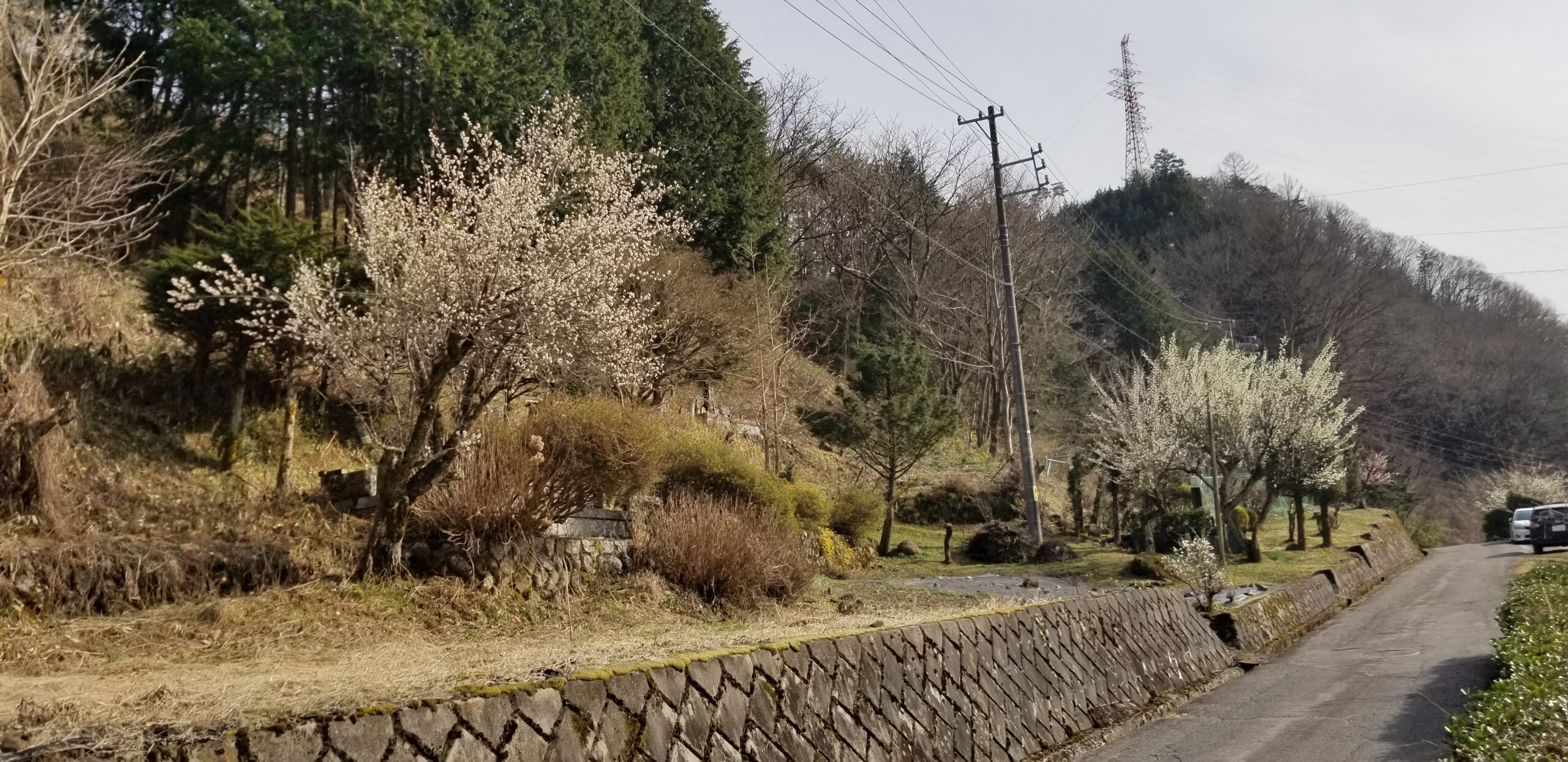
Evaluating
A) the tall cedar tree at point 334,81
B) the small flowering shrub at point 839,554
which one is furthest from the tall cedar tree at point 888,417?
the tall cedar tree at point 334,81

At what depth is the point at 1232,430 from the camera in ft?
100

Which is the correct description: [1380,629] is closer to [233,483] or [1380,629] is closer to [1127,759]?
[1127,759]

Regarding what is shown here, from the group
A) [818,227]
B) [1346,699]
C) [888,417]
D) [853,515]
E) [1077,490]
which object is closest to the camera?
[1346,699]

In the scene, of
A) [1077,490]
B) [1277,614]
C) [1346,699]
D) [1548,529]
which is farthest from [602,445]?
[1548,529]

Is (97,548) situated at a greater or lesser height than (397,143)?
lesser

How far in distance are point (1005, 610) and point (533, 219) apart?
7.46 m

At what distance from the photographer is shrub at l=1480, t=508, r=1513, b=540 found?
51.6m

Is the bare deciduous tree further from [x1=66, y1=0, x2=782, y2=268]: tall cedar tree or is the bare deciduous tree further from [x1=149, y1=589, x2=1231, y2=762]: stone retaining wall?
[x1=149, y1=589, x2=1231, y2=762]: stone retaining wall

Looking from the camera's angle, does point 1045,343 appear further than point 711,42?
Yes

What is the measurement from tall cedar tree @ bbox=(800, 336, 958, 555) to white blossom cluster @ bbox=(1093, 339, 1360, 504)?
7.31 m

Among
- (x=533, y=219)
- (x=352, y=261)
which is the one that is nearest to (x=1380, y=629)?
(x=533, y=219)

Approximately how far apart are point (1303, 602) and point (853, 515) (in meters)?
9.22

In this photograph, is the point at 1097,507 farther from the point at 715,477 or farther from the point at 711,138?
the point at 715,477

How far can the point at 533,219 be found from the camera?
13.3 meters
